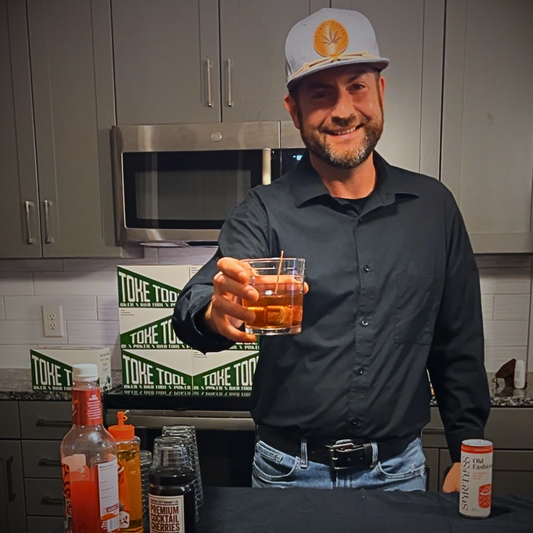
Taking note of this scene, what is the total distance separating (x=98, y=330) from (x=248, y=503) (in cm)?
169

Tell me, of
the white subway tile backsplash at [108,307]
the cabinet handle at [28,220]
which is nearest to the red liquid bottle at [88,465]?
the cabinet handle at [28,220]

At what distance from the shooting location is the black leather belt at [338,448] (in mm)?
1194

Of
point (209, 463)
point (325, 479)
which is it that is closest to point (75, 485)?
point (325, 479)

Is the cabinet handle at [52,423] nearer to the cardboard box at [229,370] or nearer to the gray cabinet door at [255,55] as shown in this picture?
the cardboard box at [229,370]

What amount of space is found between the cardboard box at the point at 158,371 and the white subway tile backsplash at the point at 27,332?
2.13 feet

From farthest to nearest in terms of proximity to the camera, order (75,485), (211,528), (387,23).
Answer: (387,23), (211,528), (75,485)

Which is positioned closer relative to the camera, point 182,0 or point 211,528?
point 211,528

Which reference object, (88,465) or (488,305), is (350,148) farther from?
(488,305)

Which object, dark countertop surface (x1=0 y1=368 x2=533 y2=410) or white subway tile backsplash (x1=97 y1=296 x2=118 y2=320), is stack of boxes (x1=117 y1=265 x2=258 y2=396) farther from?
white subway tile backsplash (x1=97 y1=296 x2=118 y2=320)

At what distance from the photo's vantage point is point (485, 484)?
920 millimetres

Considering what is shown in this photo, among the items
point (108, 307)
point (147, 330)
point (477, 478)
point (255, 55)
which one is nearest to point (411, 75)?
point (255, 55)

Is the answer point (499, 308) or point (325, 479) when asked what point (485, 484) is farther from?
point (499, 308)

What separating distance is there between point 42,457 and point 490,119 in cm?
211

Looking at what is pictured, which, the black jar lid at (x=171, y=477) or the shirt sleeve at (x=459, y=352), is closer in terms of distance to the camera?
the black jar lid at (x=171, y=477)
